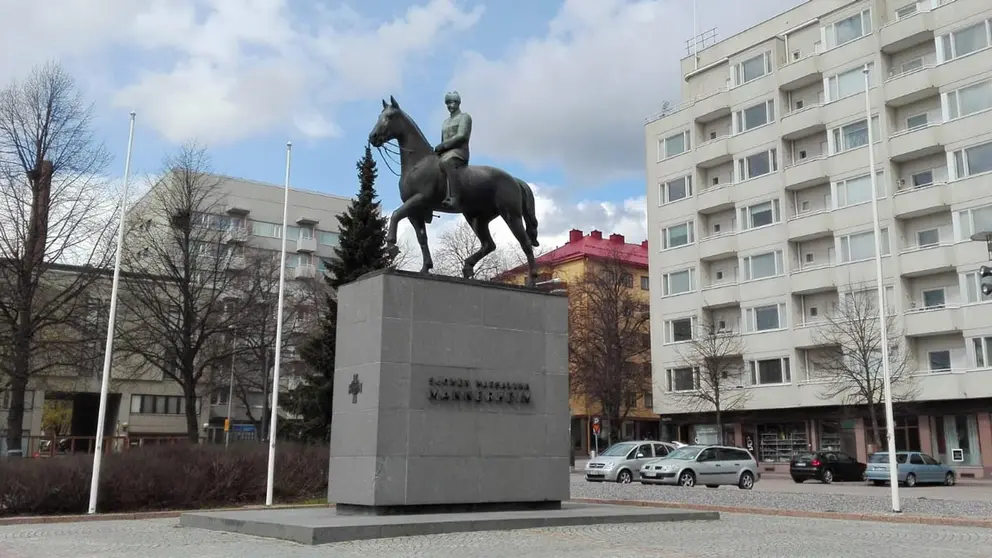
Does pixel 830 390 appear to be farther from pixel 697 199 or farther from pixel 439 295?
pixel 439 295

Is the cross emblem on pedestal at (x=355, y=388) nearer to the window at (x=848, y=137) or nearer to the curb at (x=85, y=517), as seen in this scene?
the curb at (x=85, y=517)

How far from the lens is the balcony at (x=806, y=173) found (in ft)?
175

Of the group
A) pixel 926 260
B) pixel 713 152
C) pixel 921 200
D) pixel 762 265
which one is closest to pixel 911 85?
pixel 921 200

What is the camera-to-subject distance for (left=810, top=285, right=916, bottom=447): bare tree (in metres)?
46.3

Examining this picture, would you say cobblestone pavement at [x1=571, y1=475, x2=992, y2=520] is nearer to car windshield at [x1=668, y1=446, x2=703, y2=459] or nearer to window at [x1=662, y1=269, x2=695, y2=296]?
car windshield at [x1=668, y1=446, x2=703, y2=459]

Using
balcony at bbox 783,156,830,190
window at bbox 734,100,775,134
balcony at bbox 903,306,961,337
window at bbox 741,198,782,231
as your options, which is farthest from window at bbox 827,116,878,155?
balcony at bbox 903,306,961,337

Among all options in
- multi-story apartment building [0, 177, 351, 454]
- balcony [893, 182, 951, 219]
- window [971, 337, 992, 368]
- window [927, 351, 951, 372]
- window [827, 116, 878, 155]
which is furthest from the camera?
window [827, 116, 878, 155]

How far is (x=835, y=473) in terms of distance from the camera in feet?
137

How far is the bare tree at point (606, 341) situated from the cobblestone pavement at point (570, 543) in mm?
40000

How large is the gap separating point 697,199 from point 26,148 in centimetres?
4196

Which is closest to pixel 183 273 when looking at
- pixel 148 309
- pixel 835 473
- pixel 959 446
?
pixel 148 309

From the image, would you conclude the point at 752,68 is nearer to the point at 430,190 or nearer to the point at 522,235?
the point at 522,235

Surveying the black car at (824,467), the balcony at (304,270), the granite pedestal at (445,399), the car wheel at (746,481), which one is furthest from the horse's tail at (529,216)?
the balcony at (304,270)

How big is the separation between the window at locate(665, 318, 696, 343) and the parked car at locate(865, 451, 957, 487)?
22.4 m
